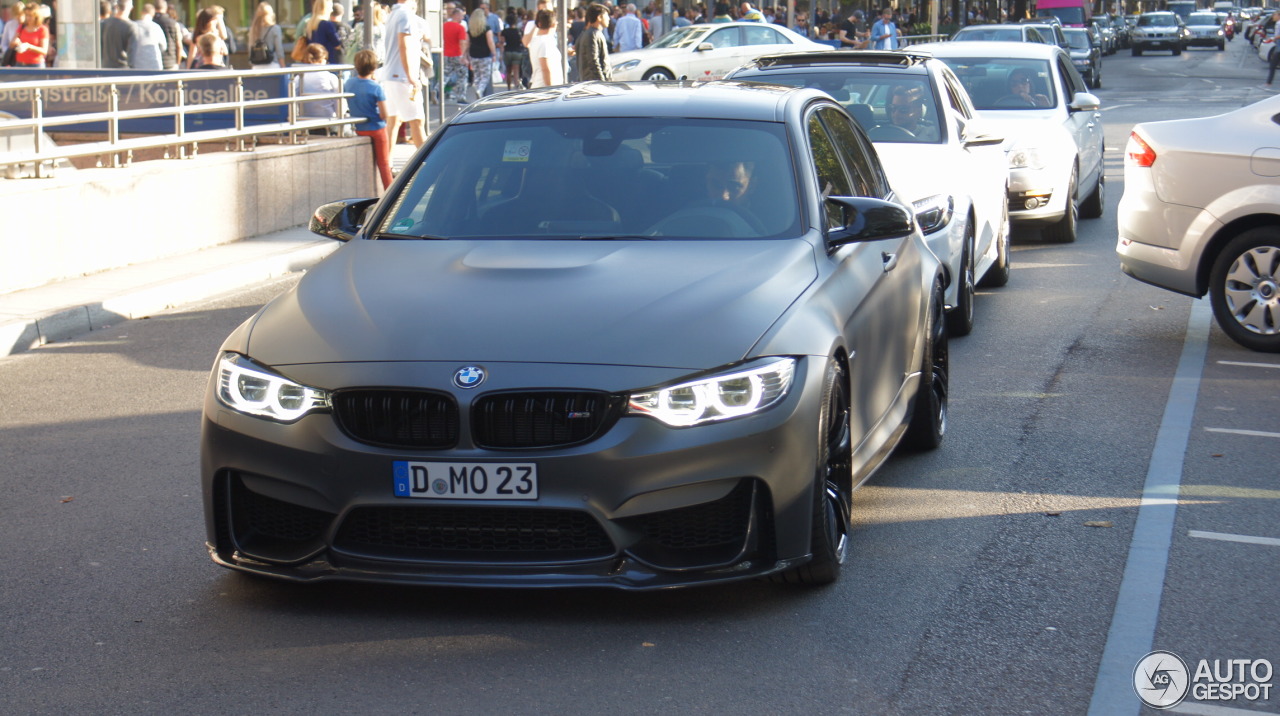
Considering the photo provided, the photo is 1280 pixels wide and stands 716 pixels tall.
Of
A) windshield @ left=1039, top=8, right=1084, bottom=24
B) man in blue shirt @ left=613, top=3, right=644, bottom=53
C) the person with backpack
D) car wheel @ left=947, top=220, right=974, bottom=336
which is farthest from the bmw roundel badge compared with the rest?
windshield @ left=1039, top=8, right=1084, bottom=24

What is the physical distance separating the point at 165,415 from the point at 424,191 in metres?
2.62

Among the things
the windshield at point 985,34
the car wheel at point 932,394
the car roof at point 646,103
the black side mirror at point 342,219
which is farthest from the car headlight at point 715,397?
the windshield at point 985,34

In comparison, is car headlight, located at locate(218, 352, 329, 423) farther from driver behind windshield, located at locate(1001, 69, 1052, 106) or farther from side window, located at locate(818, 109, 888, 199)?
driver behind windshield, located at locate(1001, 69, 1052, 106)

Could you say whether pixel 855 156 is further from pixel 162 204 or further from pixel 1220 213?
pixel 162 204

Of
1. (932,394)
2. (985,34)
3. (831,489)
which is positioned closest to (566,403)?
(831,489)

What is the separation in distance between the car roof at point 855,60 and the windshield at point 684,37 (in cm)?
2095

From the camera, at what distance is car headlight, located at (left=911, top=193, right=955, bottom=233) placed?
9172mm

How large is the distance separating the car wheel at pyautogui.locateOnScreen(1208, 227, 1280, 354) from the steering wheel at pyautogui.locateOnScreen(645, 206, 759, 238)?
4963mm

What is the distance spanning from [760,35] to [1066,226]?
19673mm

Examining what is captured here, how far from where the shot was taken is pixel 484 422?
15.1 feet

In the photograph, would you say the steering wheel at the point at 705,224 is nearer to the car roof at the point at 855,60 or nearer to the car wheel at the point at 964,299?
the car wheel at the point at 964,299

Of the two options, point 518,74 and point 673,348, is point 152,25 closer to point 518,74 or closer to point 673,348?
point 518,74

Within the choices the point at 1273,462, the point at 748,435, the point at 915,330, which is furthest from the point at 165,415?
the point at 1273,462

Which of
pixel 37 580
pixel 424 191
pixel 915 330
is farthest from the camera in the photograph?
pixel 915 330
